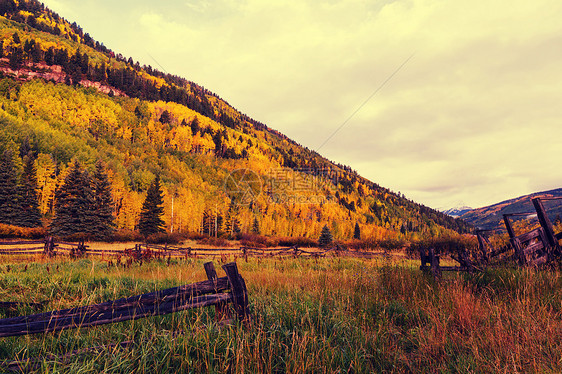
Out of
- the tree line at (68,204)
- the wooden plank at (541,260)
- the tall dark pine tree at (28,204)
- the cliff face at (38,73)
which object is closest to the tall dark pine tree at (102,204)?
the tree line at (68,204)

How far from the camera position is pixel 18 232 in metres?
32.2

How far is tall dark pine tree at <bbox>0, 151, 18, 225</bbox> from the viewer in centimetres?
4069

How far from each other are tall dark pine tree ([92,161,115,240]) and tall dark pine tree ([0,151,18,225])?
1138 centimetres

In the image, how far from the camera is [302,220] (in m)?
97.1

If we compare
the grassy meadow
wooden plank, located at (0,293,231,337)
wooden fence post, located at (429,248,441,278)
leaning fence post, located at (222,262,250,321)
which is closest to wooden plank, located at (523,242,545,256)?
the grassy meadow

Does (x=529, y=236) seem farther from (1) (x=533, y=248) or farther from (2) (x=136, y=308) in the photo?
(2) (x=136, y=308)

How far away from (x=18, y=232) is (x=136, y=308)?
141 feet

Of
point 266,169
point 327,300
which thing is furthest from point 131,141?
point 327,300

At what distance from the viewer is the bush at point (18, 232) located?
30969 mm

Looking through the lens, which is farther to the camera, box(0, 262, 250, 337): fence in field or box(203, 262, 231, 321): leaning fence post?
box(203, 262, 231, 321): leaning fence post

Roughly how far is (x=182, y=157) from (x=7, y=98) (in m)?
70.4

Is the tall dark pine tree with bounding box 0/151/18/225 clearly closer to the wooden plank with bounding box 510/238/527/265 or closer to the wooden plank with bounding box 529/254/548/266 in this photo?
the wooden plank with bounding box 510/238/527/265

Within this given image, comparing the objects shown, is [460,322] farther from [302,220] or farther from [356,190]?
[356,190]

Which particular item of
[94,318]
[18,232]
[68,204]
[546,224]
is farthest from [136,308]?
[68,204]
